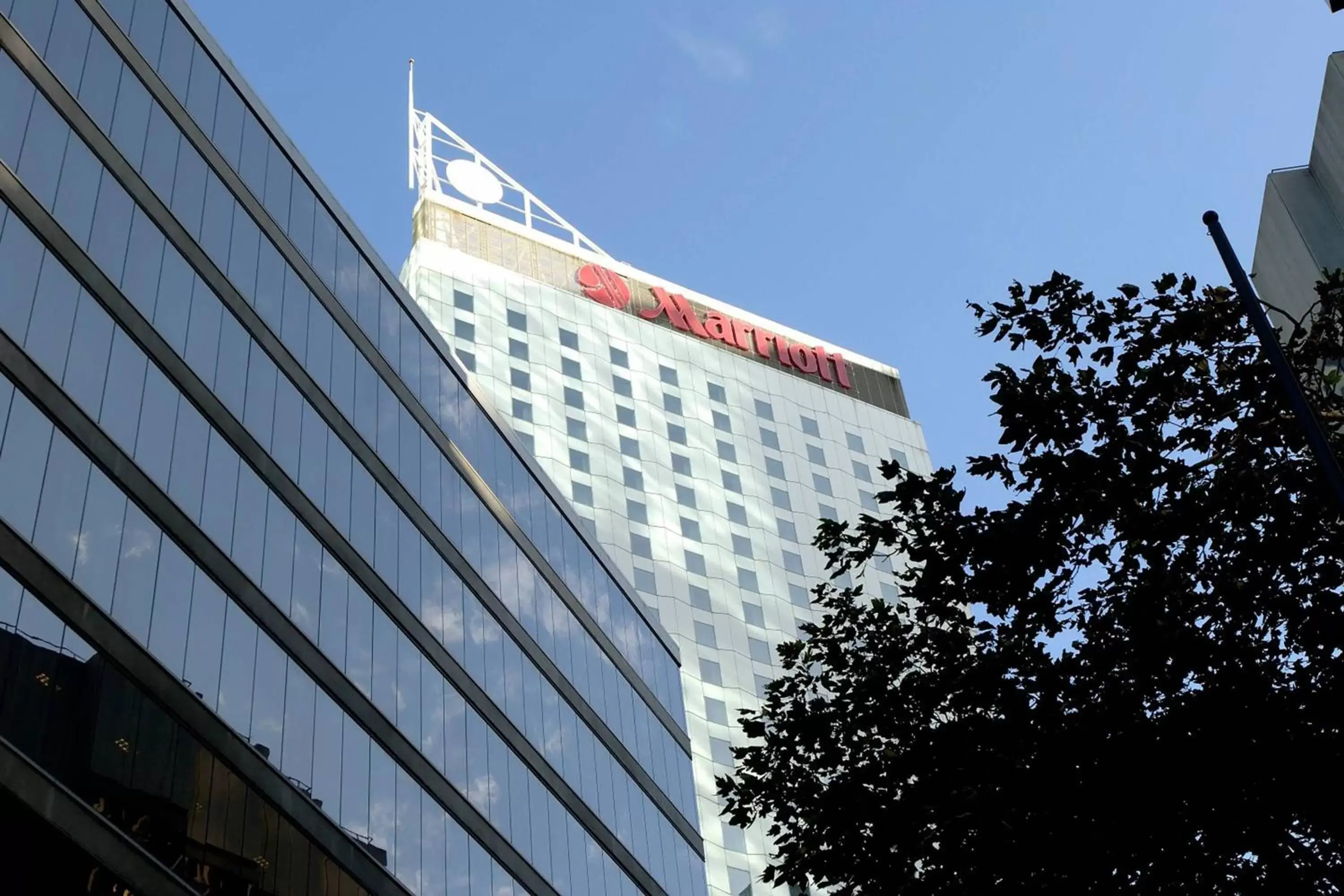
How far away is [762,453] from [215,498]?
6869 cm

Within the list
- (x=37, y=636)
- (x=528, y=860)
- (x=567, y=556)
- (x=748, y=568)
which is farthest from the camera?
(x=748, y=568)

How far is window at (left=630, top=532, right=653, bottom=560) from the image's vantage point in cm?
8131

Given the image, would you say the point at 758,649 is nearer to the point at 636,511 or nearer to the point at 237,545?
the point at 636,511

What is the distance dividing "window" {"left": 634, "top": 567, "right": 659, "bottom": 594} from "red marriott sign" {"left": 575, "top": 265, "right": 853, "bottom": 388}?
23.5 meters

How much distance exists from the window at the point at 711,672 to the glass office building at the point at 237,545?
31191 mm

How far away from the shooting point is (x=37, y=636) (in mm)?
23047

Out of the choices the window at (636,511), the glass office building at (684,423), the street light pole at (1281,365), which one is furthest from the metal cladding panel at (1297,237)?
the window at (636,511)

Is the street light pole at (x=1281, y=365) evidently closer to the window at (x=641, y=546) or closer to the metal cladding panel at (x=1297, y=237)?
the metal cladding panel at (x=1297, y=237)

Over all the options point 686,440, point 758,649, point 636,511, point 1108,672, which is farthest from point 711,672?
point 1108,672

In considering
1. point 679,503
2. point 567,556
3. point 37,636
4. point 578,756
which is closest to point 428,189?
point 679,503

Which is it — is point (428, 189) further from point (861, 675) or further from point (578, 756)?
point (861, 675)

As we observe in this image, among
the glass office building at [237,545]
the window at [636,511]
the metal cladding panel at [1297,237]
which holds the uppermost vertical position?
the window at [636,511]

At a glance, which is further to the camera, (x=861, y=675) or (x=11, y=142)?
(x=11, y=142)

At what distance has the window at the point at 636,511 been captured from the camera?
8331 centimetres
